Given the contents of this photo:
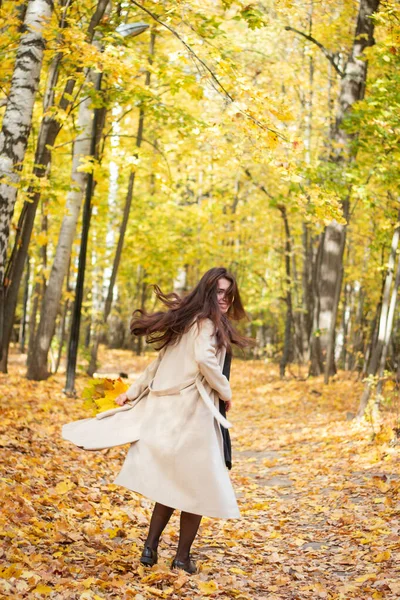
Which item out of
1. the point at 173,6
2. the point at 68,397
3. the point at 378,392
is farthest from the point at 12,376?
the point at 173,6

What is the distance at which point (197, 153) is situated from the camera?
18266mm

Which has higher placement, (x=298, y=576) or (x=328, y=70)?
(x=328, y=70)

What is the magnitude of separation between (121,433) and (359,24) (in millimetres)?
12750

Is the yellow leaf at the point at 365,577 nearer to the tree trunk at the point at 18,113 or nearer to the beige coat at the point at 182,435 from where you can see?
the beige coat at the point at 182,435

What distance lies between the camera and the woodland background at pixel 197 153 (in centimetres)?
719

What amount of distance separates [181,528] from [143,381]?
1.04 metres

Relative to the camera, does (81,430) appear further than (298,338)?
No

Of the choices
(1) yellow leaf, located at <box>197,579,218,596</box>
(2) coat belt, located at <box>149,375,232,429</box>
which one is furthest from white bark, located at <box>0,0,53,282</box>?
(1) yellow leaf, located at <box>197,579,218,596</box>

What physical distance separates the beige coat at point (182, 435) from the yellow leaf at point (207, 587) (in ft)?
1.66

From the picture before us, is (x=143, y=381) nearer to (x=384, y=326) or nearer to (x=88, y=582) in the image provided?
(x=88, y=582)

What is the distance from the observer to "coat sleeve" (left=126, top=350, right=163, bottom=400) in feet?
15.8

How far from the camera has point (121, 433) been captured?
465cm

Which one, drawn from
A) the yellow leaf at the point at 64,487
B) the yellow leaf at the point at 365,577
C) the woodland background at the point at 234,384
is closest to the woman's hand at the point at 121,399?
the woodland background at the point at 234,384

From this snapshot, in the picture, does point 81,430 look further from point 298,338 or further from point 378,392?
point 298,338
